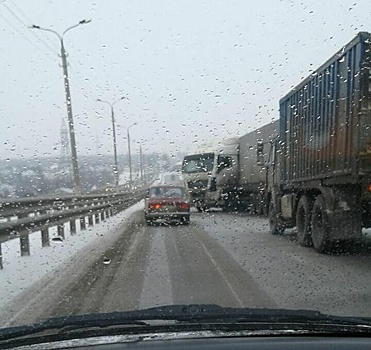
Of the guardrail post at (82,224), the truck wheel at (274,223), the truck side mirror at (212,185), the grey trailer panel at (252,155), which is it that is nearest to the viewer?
the truck wheel at (274,223)

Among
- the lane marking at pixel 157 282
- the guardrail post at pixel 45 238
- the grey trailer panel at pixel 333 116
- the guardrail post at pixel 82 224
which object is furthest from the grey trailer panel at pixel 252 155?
the guardrail post at pixel 45 238

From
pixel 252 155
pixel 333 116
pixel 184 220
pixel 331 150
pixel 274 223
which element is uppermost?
pixel 333 116

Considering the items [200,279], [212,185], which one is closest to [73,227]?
[200,279]

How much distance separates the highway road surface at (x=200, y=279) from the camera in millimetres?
7508

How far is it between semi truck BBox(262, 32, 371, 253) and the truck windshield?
15.2 m

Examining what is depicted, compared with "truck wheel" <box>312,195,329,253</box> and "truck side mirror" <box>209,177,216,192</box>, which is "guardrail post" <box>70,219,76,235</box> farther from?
"truck side mirror" <box>209,177,216,192</box>

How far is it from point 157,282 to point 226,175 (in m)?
21.2

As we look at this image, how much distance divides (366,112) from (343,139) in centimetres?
96

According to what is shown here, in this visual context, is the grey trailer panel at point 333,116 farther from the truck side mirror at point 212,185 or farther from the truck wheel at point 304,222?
the truck side mirror at point 212,185

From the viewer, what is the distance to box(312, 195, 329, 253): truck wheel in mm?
12142

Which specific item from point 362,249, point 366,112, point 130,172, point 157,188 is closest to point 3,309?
point 366,112

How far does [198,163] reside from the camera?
1292 inches

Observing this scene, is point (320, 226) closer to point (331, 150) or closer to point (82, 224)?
point (331, 150)

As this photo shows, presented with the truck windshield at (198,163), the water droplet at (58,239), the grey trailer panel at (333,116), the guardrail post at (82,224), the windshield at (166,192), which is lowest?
the guardrail post at (82,224)
